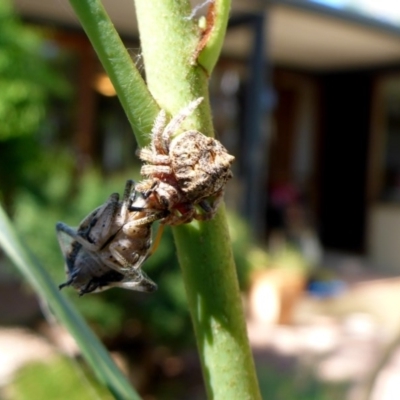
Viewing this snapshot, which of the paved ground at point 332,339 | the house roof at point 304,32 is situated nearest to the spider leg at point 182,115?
the paved ground at point 332,339

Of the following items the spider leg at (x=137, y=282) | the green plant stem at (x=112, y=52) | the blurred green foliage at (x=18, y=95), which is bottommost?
the spider leg at (x=137, y=282)

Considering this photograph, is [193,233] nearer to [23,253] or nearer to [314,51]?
[23,253]

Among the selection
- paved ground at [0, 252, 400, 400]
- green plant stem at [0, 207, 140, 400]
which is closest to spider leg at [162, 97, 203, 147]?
green plant stem at [0, 207, 140, 400]

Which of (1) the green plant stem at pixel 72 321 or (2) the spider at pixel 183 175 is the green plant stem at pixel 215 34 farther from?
(1) the green plant stem at pixel 72 321

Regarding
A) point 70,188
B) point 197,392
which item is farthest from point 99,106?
point 197,392

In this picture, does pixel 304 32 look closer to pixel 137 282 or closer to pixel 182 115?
pixel 137 282

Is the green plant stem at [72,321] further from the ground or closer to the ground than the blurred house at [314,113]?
closer to the ground
